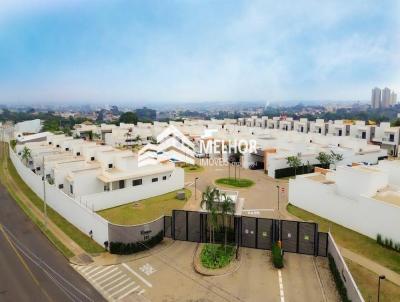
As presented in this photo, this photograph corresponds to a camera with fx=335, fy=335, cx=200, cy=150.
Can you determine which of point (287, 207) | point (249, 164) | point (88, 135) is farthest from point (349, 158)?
point (88, 135)

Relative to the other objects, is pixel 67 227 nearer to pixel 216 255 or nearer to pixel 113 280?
pixel 113 280

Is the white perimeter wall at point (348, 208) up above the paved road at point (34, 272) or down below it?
above

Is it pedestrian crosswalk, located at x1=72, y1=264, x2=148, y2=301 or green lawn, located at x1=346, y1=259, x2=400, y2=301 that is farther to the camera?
pedestrian crosswalk, located at x1=72, y1=264, x2=148, y2=301

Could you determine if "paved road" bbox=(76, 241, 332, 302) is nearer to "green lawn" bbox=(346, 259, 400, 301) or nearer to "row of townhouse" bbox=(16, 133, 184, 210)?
"green lawn" bbox=(346, 259, 400, 301)

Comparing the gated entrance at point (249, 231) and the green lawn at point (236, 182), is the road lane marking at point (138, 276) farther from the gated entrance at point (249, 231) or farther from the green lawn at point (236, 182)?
the green lawn at point (236, 182)

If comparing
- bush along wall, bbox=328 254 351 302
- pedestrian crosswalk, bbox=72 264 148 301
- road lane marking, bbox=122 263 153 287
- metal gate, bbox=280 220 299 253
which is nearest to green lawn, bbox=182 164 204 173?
metal gate, bbox=280 220 299 253

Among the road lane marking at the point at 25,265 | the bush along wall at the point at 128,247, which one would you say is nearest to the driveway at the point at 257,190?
the bush along wall at the point at 128,247
